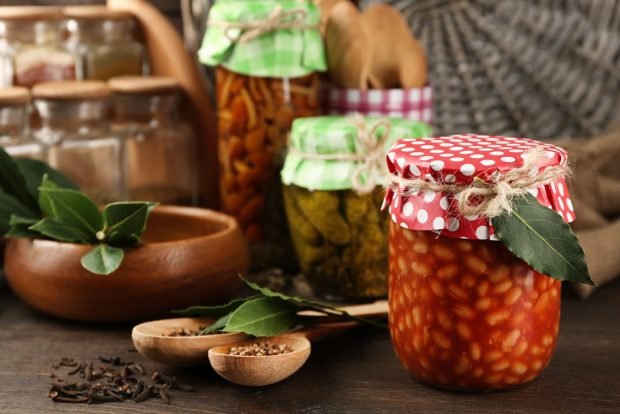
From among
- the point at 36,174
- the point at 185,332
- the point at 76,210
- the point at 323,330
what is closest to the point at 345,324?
the point at 323,330

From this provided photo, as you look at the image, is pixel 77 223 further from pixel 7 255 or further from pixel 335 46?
pixel 335 46

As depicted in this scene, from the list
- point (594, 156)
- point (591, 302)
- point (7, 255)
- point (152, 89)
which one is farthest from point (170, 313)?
point (594, 156)

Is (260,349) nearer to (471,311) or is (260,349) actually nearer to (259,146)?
(471,311)

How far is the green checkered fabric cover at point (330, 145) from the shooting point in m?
0.79

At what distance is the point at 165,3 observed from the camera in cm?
121

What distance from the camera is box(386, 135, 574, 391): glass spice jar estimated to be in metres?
0.59

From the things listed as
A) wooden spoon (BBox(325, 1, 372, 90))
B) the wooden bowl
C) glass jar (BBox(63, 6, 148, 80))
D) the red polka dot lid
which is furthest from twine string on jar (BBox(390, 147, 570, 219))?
glass jar (BBox(63, 6, 148, 80))

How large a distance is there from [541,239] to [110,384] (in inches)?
13.1

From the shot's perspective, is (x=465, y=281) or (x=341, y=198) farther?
(x=341, y=198)

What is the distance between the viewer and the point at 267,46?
898 millimetres

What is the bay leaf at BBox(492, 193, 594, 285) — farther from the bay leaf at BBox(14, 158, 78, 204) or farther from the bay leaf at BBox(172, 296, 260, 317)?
the bay leaf at BBox(14, 158, 78, 204)

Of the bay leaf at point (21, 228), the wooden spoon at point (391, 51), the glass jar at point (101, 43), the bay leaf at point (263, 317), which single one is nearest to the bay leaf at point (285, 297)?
the bay leaf at point (263, 317)

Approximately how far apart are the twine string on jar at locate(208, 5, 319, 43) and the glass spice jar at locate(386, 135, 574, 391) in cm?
30

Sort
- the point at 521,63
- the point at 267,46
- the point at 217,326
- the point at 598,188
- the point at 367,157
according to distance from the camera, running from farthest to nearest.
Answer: the point at 521,63 → the point at 598,188 → the point at 267,46 → the point at 367,157 → the point at 217,326
